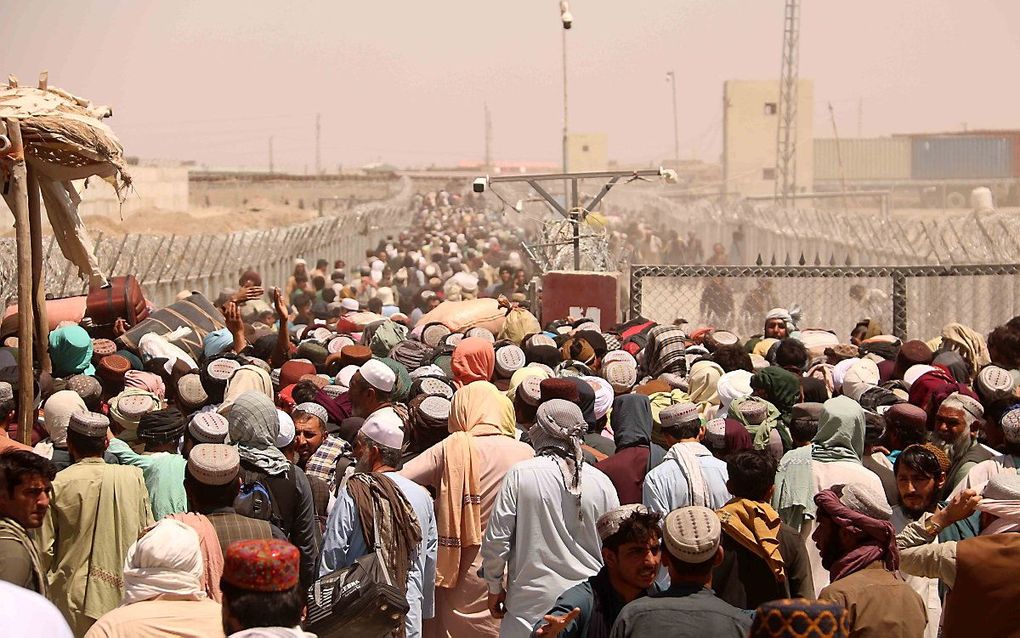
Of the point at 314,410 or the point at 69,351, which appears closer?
the point at 314,410

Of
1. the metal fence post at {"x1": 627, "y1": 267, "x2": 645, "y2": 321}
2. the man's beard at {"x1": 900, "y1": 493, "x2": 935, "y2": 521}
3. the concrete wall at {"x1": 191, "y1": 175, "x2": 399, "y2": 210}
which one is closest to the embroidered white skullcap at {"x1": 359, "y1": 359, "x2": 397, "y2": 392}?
the man's beard at {"x1": 900, "y1": 493, "x2": 935, "y2": 521}

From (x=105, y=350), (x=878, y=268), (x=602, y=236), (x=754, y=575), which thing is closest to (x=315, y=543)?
(x=754, y=575)

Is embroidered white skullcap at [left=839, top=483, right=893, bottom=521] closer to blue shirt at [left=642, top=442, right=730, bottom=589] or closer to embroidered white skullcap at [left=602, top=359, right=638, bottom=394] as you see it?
blue shirt at [left=642, top=442, right=730, bottom=589]

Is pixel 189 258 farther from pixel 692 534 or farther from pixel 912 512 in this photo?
pixel 692 534

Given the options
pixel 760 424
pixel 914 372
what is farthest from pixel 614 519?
pixel 914 372

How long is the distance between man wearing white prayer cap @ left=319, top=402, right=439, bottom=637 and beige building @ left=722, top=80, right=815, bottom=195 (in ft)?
225

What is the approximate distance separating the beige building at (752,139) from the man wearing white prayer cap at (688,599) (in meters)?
69.7

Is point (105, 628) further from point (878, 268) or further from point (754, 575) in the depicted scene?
point (878, 268)

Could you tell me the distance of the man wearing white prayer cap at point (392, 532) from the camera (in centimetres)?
511

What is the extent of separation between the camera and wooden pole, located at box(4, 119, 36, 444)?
20.0ft

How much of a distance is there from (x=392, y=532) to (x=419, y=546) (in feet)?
0.59

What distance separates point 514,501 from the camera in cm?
513

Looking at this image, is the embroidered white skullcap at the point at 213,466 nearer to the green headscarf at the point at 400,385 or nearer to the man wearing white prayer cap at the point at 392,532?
the man wearing white prayer cap at the point at 392,532

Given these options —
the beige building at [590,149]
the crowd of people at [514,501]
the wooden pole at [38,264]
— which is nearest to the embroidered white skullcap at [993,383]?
the crowd of people at [514,501]
